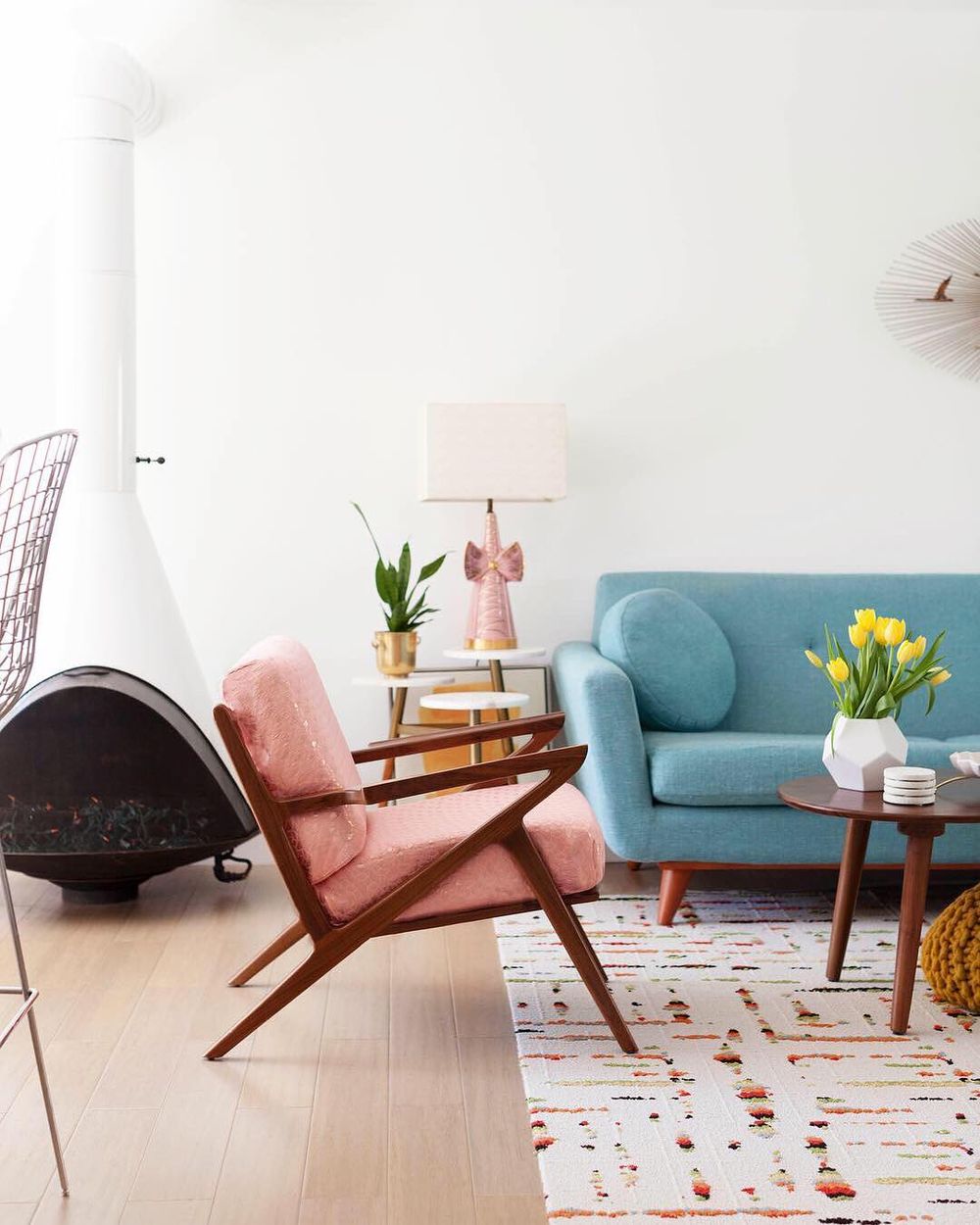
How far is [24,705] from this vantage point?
3.26 metres

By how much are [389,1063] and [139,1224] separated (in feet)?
2.14

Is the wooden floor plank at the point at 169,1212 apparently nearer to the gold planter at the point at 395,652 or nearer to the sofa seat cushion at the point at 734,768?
the sofa seat cushion at the point at 734,768

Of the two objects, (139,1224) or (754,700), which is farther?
(754,700)

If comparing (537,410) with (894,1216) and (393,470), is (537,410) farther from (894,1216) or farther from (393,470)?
(894,1216)

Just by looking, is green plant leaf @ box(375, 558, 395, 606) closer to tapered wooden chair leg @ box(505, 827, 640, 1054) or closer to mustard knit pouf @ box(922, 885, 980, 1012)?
tapered wooden chair leg @ box(505, 827, 640, 1054)

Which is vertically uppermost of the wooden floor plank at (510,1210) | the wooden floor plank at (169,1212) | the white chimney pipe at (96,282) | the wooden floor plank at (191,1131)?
the white chimney pipe at (96,282)

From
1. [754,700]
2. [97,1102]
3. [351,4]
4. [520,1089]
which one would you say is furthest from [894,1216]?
[351,4]

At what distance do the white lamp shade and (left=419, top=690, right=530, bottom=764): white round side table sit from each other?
56 cm

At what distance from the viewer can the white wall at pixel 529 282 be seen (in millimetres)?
4023

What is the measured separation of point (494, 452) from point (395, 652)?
642 millimetres

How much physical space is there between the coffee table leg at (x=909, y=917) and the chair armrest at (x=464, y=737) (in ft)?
2.46

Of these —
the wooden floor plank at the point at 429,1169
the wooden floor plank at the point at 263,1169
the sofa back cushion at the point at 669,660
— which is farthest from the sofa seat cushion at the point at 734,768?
the wooden floor plank at the point at 263,1169

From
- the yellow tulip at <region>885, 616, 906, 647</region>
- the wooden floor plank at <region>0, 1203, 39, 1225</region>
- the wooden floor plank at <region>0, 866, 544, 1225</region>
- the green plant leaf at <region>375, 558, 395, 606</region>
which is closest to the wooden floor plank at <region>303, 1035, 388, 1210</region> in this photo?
the wooden floor plank at <region>0, 866, 544, 1225</region>

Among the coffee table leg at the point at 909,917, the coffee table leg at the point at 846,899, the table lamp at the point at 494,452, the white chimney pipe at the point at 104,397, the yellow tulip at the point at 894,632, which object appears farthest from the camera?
the table lamp at the point at 494,452
